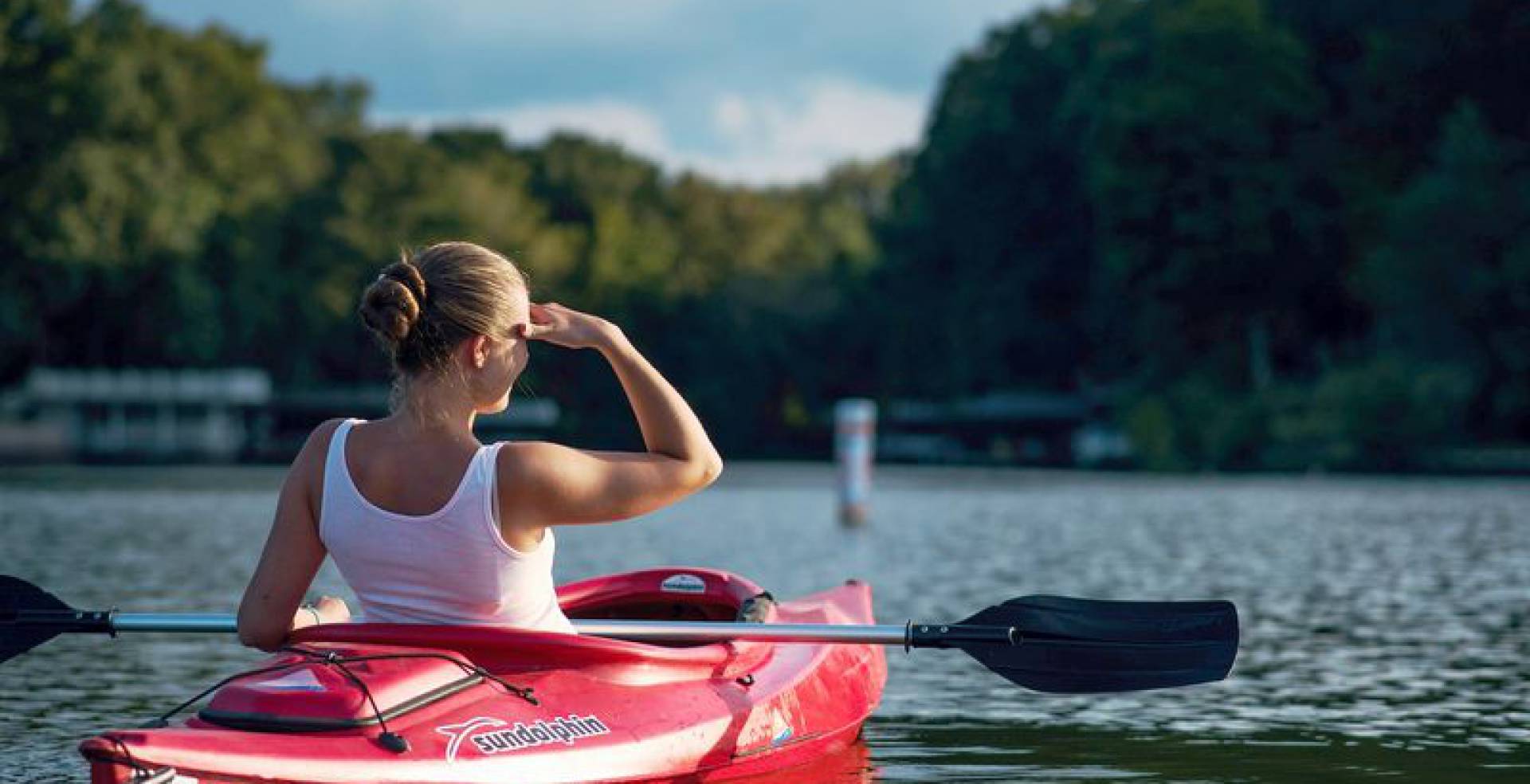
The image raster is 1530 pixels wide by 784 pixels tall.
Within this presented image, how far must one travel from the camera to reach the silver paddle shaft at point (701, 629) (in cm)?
864

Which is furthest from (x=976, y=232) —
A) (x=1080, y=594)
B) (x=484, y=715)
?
(x=484, y=715)

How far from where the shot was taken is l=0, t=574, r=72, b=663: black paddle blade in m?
8.70

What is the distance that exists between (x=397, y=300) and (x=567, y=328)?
0.47 metres

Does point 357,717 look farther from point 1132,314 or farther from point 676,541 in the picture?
point 1132,314

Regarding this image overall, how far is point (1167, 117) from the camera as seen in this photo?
6450cm

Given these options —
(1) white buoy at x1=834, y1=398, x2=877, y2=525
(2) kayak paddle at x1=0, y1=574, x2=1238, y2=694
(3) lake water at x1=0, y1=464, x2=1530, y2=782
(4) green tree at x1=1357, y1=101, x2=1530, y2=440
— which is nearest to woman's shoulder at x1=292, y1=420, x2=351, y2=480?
(2) kayak paddle at x1=0, y1=574, x2=1238, y2=694

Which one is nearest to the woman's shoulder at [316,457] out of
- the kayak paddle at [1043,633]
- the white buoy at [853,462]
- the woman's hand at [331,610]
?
the woman's hand at [331,610]

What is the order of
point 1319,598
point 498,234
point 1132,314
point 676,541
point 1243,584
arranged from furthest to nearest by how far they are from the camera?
point 498,234 → point 1132,314 → point 676,541 → point 1243,584 → point 1319,598

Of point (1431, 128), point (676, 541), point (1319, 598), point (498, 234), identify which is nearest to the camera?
point (1319, 598)

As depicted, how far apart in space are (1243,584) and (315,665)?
1458 centimetres

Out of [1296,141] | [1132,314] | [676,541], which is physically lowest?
[676,541]

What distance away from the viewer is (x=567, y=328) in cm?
676

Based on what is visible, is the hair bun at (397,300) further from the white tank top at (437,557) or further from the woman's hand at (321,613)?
the woman's hand at (321,613)

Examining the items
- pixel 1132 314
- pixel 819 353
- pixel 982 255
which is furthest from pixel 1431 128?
pixel 819 353
